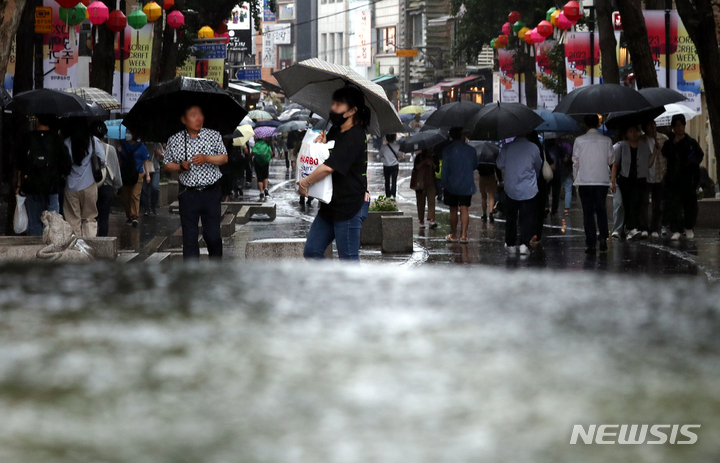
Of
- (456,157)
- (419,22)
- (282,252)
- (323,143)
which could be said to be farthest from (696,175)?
(419,22)

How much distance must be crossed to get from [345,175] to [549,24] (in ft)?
70.4

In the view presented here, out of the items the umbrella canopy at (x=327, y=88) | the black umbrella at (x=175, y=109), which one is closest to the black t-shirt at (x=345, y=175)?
the umbrella canopy at (x=327, y=88)

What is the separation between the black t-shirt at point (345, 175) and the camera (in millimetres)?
6699

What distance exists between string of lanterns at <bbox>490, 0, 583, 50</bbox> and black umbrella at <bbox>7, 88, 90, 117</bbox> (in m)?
14.5

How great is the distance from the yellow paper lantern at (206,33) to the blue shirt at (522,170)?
1876cm

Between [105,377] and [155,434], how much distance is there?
0.50 feet

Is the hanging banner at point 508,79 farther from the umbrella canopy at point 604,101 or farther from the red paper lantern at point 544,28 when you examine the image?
the umbrella canopy at point 604,101

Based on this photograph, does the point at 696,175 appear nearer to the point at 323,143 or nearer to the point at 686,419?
the point at 323,143

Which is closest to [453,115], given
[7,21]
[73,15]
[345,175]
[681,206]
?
[681,206]

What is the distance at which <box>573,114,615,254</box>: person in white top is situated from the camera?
12688 mm

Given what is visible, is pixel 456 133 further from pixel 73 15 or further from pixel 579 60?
pixel 579 60

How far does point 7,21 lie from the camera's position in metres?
9.59

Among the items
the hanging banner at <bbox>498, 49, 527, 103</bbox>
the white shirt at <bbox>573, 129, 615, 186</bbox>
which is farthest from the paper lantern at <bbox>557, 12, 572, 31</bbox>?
the white shirt at <bbox>573, 129, 615, 186</bbox>

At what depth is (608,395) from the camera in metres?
1.04
